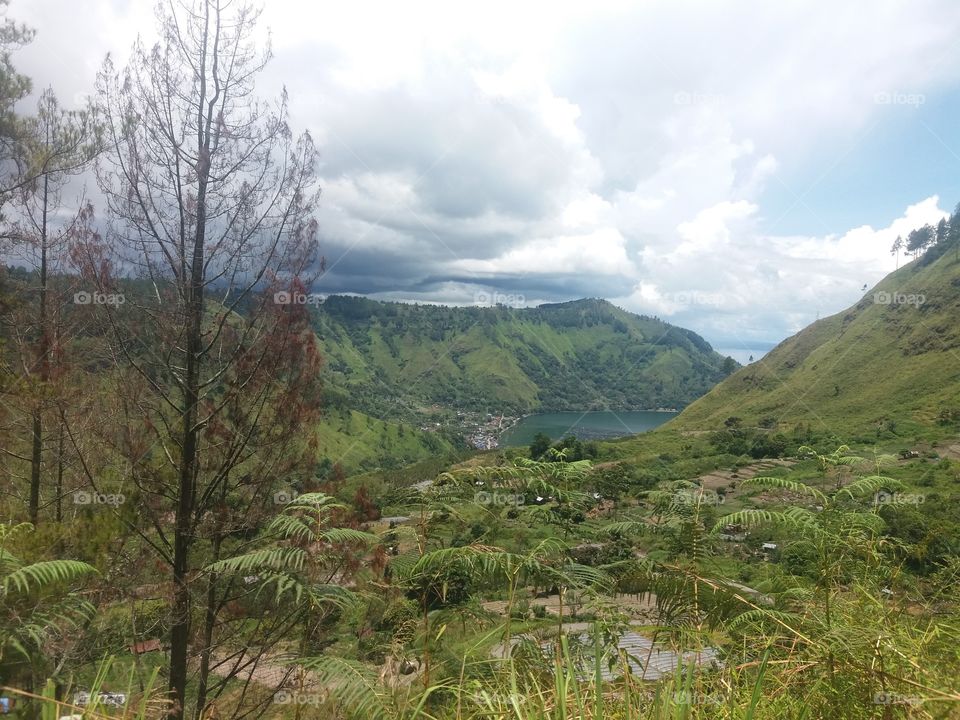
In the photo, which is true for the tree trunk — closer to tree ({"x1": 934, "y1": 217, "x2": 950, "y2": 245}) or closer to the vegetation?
the vegetation

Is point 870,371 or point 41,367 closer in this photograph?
point 41,367

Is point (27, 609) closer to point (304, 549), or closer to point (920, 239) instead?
A: point (304, 549)

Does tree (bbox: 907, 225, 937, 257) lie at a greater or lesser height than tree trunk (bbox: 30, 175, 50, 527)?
greater

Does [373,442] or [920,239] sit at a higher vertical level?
[920,239]

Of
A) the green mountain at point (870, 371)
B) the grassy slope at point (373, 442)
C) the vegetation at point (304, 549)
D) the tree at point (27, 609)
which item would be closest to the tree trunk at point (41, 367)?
the vegetation at point (304, 549)

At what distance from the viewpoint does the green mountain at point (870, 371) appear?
80062mm

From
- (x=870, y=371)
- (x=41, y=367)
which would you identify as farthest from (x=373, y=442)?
(x=41, y=367)

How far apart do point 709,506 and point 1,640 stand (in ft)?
16.9

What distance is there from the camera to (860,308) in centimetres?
12500

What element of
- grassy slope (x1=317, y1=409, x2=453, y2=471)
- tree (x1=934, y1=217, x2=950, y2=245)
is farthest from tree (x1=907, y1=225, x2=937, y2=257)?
grassy slope (x1=317, y1=409, x2=453, y2=471)

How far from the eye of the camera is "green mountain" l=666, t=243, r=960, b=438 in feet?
263

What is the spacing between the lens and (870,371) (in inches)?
3807

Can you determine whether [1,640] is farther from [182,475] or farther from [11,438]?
[11,438]

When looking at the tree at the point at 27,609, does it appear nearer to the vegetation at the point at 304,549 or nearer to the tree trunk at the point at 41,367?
the vegetation at the point at 304,549
